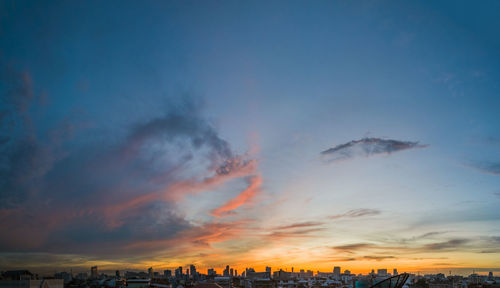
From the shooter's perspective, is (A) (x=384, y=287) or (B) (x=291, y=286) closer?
Result: (A) (x=384, y=287)

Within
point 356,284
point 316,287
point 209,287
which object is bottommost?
point 316,287

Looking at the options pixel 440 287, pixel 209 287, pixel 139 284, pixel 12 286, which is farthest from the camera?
pixel 440 287

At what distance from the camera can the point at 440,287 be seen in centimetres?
11656

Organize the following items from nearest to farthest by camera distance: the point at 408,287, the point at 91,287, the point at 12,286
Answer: the point at 12,286 < the point at 91,287 < the point at 408,287

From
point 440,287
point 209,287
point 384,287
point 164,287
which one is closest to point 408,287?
point 440,287

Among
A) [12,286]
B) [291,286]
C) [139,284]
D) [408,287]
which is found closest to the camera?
[12,286]

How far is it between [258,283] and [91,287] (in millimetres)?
48173

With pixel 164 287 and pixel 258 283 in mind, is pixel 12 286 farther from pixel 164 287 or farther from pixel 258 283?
pixel 258 283

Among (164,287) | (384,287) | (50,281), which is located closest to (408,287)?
(164,287)

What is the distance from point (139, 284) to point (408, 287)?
324 feet

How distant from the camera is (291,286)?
448 feet

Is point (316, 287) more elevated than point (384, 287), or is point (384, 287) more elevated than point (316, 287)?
point (384, 287)

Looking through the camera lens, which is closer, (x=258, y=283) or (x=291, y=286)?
(x=258, y=283)

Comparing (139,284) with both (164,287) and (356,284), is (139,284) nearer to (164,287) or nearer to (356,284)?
(164,287)
